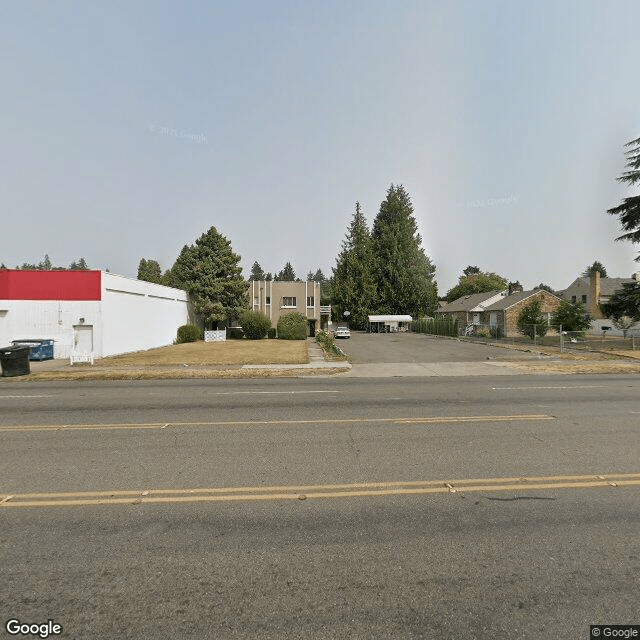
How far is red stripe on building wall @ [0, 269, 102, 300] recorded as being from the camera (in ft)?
80.9

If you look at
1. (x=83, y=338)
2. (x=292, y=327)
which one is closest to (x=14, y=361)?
(x=83, y=338)

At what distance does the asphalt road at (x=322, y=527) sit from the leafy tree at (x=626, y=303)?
95.2ft

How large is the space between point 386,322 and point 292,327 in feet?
101

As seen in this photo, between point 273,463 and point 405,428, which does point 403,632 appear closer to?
point 273,463

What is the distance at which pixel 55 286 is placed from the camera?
24.8 metres

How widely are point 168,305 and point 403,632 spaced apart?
1412 inches

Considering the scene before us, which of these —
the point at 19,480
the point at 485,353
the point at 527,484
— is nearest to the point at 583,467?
the point at 527,484

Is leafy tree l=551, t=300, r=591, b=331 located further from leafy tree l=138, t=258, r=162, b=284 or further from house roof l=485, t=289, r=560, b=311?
leafy tree l=138, t=258, r=162, b=284

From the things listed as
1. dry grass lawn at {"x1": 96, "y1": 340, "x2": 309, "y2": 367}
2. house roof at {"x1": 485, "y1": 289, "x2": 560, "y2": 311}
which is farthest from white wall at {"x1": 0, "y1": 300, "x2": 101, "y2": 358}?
house roof at {"x1": 485, "y1": 289, "x2": 560, "y2": 311}

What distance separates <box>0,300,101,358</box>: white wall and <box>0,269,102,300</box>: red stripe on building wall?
36 centimetres

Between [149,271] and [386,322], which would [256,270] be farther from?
[386,322]

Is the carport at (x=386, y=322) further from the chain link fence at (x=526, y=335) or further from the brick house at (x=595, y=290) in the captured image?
the brick house at (x=595, y=290)

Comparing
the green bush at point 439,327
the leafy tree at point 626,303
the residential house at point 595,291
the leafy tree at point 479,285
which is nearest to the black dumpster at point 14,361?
the leafy tree at point 626,303

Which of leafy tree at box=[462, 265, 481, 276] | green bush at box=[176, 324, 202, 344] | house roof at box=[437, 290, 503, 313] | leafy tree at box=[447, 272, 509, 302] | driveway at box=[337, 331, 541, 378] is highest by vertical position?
leafy tree at box=[462, 265, 481, 276]
